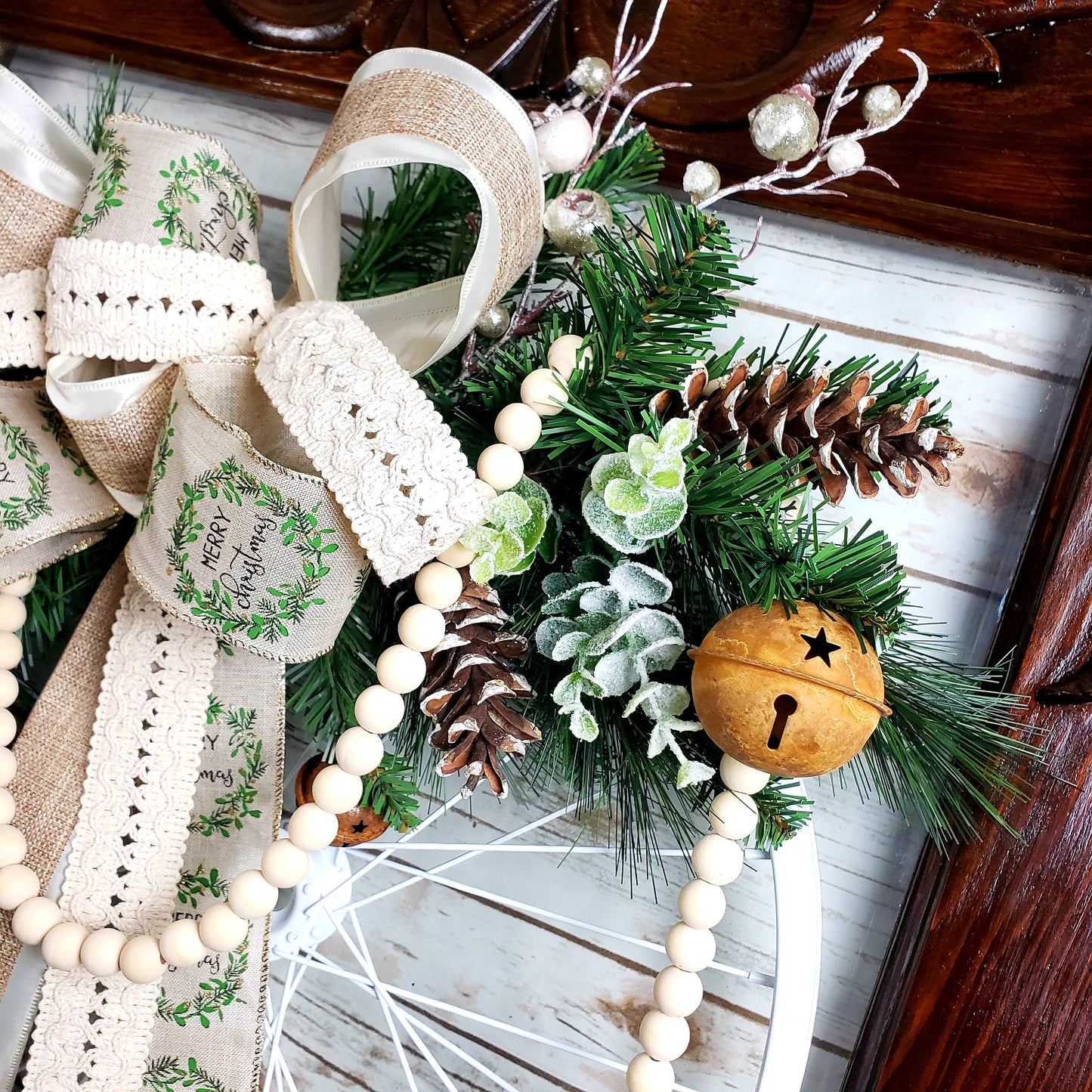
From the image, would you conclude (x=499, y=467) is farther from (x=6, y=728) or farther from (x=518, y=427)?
(x=6, y=728)

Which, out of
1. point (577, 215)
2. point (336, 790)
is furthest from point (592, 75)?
point (336, 790)

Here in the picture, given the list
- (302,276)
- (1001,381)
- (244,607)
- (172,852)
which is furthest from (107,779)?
(1001,381)

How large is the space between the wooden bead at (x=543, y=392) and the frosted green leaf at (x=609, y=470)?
1.4 inches

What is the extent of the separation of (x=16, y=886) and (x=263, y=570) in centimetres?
24

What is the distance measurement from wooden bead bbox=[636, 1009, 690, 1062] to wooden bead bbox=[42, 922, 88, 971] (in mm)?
309

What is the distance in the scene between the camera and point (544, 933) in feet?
2.07

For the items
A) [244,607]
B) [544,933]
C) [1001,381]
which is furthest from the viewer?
[544,933]

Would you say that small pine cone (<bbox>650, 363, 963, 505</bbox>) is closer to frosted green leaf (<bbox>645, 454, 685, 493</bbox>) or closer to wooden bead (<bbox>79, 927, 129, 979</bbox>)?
frosted green leaf (<bbox>645, 454, 685, 493</bbox>)

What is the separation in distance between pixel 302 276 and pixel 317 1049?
2.00ft

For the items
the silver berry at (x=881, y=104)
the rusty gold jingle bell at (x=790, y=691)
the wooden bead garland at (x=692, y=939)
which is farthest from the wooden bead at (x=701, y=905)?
the silver berry at (x=881, y=104)

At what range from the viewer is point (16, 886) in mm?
467

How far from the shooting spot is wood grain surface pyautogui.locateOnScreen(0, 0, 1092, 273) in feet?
1.57

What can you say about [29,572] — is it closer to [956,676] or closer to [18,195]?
[18,195]

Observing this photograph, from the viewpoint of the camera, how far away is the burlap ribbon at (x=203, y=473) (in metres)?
0.40
